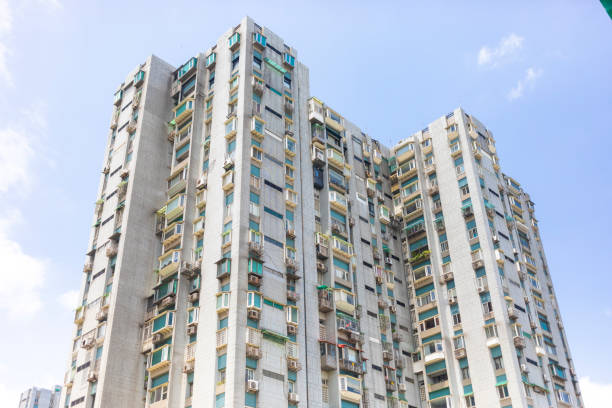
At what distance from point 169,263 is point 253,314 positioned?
8.50m

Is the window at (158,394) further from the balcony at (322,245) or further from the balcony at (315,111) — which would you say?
the balcony at (315,111)

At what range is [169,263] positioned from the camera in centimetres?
4031

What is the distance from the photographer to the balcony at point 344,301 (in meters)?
42.0

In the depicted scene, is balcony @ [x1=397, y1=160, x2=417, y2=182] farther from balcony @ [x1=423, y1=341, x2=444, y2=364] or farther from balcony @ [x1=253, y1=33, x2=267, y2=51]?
balcony @ [x1=253, y1=33, x2=267, y2=51]

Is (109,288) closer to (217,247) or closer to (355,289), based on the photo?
(217,247)

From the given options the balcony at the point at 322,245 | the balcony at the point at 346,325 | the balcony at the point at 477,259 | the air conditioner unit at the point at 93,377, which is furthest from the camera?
the balcony at the point at 477,259

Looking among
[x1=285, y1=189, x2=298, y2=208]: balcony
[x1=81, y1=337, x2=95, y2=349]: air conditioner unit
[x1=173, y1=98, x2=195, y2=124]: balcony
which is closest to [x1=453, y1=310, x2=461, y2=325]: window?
[x1=285, y1=189, x2=298, y2=208]: balcony

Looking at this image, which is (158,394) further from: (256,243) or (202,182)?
(202,182)

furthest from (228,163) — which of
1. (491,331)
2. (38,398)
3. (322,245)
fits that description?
(38,398)

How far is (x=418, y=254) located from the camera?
54094mm

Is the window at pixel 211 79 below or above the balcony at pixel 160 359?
above

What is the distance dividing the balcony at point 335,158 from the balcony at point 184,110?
11.6 m

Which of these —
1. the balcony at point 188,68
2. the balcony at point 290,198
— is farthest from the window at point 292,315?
the balcony at point 188,68

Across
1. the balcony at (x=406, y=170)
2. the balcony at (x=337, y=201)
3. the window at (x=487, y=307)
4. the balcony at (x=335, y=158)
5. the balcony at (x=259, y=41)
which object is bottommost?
the window at (x=487, y=307)
